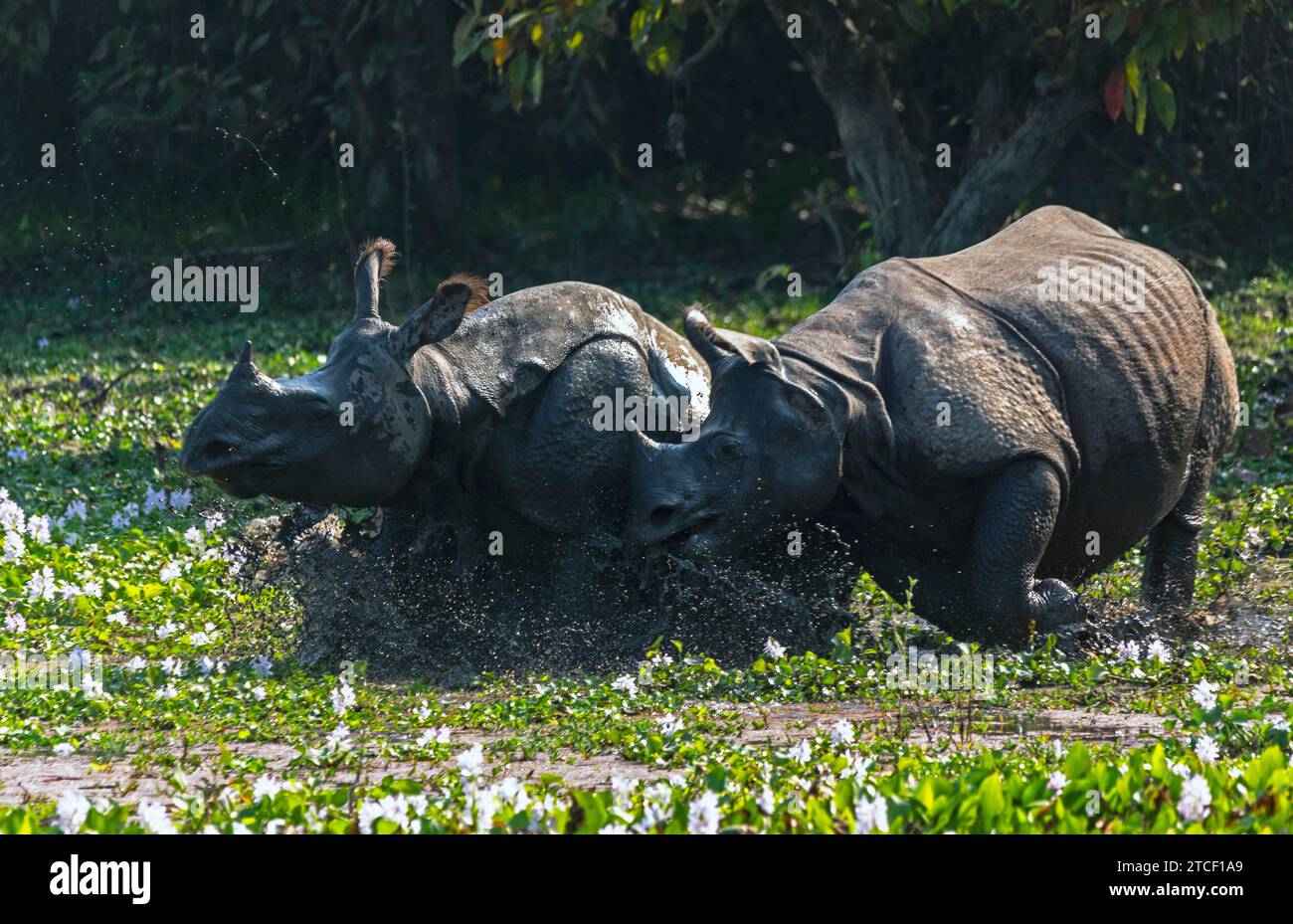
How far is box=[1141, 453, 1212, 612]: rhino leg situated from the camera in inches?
309

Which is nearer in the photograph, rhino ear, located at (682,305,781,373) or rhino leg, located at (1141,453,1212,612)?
rhino ear, located at (682,305,781,373)

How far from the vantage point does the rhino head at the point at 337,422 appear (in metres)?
6.30

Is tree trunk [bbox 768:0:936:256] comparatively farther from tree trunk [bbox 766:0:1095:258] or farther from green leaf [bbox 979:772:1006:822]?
green leaf [bbox 979:772:1006:822]

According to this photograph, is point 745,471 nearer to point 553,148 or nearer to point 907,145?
point 907,145

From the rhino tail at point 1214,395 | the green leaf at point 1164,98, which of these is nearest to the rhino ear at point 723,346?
the rhino tail at point 1214,395

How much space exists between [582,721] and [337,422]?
132 cm

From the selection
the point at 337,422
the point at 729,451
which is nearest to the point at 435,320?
the point at 337,422

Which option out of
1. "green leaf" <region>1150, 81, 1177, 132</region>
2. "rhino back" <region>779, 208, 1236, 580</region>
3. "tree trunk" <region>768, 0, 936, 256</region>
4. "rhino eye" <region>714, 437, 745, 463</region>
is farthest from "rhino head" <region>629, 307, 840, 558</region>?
"tree trunk" <region>768, 0, 936, 256</region>

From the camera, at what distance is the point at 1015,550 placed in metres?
6.66

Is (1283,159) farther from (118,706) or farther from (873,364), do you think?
(118,706)

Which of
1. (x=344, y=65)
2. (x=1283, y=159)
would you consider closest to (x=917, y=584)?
(x=1283, y=159)

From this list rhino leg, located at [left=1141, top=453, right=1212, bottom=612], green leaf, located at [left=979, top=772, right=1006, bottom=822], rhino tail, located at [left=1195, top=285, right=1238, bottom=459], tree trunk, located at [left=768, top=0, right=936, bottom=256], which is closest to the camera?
green leaf, located at [left=979, top=772, right=1006, bottom=822]

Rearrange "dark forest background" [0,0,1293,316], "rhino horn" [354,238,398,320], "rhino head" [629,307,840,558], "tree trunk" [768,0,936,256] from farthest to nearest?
"dark forest background" [0,0,1293,316], "tree trunk" [768,0,936,256], "rhino horn" [354,238,398,320], "rhino head" [629,307,840,558]

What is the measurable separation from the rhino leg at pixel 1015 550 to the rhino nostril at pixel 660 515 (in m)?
1.04
